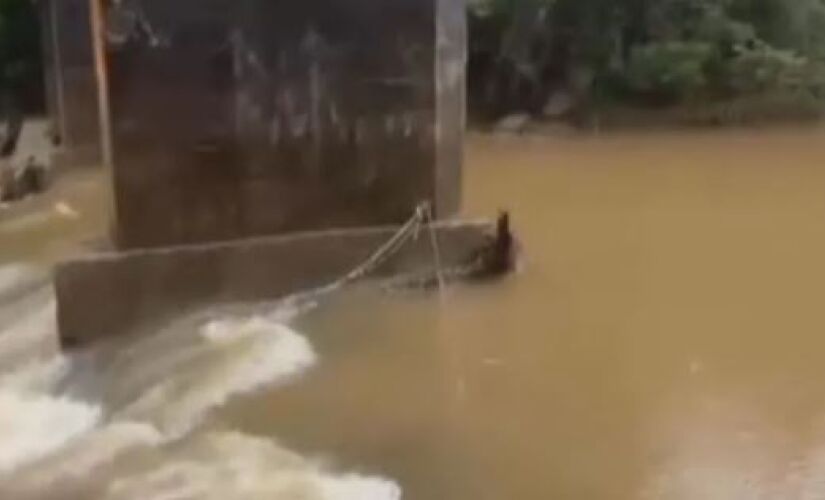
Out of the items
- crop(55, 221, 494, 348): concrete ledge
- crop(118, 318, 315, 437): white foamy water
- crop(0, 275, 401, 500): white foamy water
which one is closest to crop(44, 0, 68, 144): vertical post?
crop(0, 275, 401, 500): white foamy water

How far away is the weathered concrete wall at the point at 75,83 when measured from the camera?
66.4 ft

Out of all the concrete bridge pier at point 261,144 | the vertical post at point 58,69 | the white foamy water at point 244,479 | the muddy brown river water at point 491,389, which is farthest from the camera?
the vertical post at point 58,69

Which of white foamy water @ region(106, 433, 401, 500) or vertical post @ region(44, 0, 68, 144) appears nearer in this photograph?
white foamy water @ region(106, 433, 401, 500)

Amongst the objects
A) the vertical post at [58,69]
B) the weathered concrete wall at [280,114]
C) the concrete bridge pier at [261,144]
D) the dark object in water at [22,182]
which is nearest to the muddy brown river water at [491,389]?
the concrete bridge pier at [261,144]

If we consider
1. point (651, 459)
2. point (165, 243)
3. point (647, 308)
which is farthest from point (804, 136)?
point (651, 459)

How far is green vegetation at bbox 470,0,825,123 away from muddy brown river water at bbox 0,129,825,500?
846 centimetres

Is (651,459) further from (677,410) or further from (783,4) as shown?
(783,4)

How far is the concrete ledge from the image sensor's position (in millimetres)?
11266

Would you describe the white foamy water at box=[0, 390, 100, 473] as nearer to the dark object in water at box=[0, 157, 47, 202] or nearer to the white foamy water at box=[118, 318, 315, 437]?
the white foamy water at box=[118, 318, 315, 437]

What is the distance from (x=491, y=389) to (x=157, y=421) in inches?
82.9

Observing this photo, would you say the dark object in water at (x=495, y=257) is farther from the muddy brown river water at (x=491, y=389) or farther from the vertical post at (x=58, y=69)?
the vertical post at (x=58, y=69)

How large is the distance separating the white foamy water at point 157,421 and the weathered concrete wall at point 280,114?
1034 millimetres

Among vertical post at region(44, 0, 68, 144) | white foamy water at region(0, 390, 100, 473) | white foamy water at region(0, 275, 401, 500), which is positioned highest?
vertical post at region(44, 0, 68, 144)

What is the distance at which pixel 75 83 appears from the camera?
20703 mm
